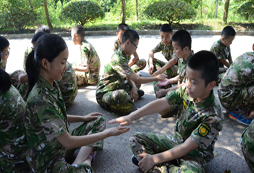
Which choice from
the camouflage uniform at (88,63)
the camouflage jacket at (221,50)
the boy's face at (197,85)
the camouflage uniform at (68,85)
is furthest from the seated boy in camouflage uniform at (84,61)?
the boy's face at (197,85)

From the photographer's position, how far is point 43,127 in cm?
173

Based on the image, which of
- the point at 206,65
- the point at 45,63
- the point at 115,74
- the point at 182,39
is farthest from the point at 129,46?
the point at 45,63

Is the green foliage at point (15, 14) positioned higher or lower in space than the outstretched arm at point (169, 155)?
higher

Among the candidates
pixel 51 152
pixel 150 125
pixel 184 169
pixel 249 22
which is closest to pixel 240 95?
pixel 150 125

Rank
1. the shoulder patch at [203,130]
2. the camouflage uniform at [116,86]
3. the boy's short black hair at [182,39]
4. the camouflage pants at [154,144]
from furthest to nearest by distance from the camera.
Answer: the camouflage uniform at [116,86] < the boy's short black hair at [182,39] < the camouflage pants at [154,144] < the shoulder patch at [203,130]

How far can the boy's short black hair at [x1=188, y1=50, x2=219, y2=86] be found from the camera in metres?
2.04

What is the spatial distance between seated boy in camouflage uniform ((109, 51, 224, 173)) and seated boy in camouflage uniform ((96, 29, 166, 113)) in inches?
48.3

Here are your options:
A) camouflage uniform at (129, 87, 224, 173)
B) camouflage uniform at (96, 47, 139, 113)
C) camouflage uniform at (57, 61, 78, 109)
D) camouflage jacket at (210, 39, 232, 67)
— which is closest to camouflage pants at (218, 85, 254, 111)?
camouflage uniform at (129, 87, 224, 173)

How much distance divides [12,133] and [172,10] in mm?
9992

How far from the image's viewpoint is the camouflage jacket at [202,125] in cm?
196

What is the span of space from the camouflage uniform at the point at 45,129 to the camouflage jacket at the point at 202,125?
1070mm

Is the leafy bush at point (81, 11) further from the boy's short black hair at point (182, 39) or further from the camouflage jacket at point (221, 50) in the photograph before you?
the boy's short black hair at point (182, 39)

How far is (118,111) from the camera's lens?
145 inches

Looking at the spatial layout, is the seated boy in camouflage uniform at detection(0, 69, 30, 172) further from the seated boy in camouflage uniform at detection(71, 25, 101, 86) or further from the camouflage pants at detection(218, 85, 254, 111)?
the camouflage pants at detection(218, 85, 254, 111)
